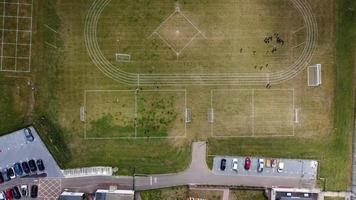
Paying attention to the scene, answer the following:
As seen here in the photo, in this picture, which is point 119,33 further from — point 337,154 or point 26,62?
point 337,154

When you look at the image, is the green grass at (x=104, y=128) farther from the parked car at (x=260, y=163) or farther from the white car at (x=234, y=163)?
the parked car at (x=260, y=163)

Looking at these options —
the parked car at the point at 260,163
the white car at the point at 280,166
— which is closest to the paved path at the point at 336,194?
the white car at the point at 280,166

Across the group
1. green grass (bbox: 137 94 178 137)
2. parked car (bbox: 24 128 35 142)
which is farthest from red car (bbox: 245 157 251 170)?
parked car (bbox: 24 128 35 142)

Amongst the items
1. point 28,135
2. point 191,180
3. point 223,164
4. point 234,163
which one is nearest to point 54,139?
point 28,135

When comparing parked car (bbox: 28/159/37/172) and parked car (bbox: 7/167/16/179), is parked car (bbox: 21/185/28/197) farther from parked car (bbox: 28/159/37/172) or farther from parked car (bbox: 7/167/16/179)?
parked car (bbox: 28/159/37/172)

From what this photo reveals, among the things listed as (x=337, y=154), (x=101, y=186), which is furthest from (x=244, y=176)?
(x=101, y=186)
